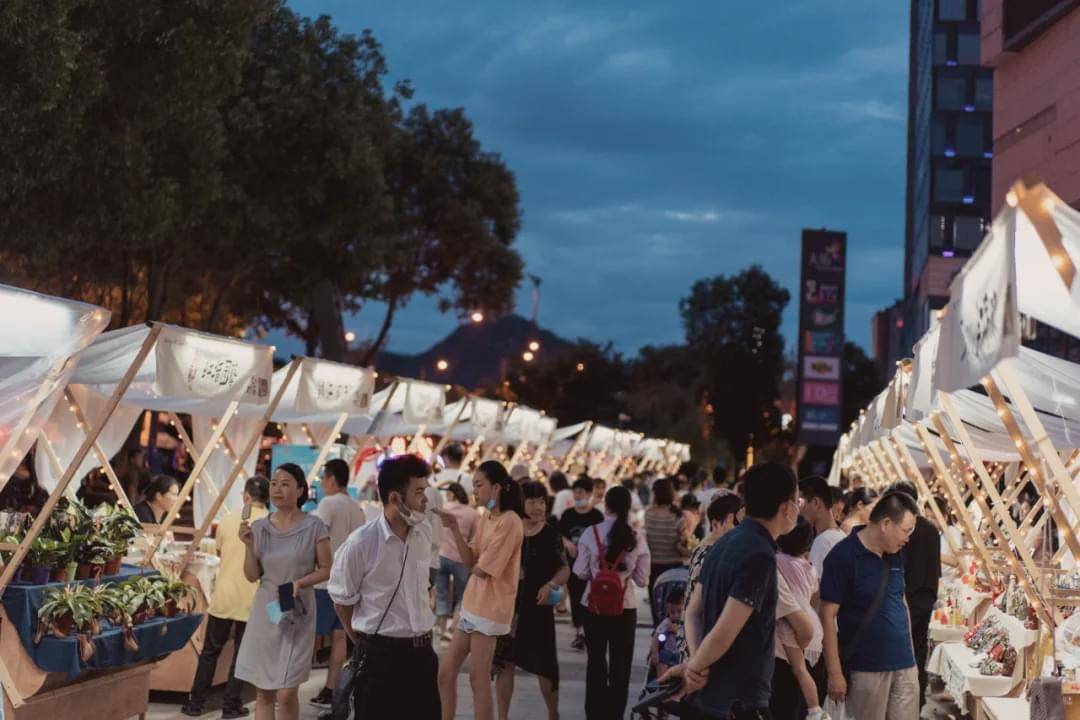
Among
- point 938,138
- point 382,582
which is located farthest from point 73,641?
point 938,138

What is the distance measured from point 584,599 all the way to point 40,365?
4357 millimetres

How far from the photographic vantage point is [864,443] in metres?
17.9

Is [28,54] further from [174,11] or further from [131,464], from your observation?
[131,464]

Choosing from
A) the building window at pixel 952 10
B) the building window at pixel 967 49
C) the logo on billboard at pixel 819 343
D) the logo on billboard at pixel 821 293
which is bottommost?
the logo on billboard at pixel 819 343

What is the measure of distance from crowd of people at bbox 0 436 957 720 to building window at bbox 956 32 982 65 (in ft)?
232

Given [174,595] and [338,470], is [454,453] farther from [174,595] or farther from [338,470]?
[174,595]

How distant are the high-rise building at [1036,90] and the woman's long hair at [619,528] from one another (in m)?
15.5

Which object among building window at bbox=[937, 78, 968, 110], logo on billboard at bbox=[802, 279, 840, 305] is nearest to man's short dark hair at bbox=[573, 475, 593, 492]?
logo on billboard at bbox=[802, 279, 840, 305]

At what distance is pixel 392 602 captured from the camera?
7.38 metres

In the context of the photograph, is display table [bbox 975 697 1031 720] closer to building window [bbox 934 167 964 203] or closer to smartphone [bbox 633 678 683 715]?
smartphone [bbox 633 678 683 715]

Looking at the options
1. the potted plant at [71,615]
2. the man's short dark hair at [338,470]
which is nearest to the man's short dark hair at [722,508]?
the man's short dark hair at [338,470]

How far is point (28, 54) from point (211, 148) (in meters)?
5.85

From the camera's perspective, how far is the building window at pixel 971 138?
7844 centimetres

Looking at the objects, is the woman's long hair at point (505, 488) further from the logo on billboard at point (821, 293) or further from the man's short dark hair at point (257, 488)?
the logo on billboard at point (821, 293)
